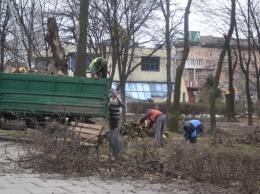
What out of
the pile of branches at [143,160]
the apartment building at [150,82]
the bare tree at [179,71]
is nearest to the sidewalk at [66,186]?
the pile of branches at [143,160]

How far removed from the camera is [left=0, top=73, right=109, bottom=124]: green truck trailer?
13734 mm

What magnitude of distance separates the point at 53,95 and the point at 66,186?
22.6ft

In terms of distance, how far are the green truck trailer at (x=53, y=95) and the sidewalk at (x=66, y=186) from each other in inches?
212

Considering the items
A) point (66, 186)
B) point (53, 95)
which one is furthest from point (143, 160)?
point (53, 95)

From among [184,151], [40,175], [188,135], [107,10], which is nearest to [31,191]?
[40,175]

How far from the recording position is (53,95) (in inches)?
548

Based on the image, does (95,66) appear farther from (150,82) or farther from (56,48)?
(150,82)

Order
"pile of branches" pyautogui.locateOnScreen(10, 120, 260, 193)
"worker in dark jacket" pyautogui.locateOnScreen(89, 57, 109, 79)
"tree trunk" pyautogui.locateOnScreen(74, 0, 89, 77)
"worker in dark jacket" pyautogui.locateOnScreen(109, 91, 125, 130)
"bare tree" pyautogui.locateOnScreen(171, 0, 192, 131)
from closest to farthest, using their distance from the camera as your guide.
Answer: "pile of branches" pyautogui.locateOnScreen(10, 120, 260, 193), "worker in dark jacket" pyautogui.locateOnScreen(109, 91, 125, 130), "worker in dark jacket" pyautogui.locateOnScreen(89, 57, 109, 79), "tree trunk" pyautogui.locateOnScreen(74, 0, 89, 77), "bare tree" pyautogui.locateOnScreen(171, 0, 192, 131)

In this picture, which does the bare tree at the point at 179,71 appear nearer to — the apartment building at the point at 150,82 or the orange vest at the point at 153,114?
the orange vest at the point at 153,114

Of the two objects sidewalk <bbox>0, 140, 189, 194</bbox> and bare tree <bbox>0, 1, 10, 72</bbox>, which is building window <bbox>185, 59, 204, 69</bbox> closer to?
Answer: bare tree <bbox>0, 1, 10, 72</bbox>

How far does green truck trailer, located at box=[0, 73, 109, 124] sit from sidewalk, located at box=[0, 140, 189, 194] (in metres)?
5.38

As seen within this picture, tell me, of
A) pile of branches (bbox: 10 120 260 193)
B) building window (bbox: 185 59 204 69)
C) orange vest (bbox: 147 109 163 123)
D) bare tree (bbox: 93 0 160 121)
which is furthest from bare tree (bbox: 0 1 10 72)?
building window (bbox: 185 59 204 69)

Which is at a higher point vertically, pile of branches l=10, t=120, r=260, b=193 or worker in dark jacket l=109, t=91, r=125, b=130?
worker in dark jacket l=109, t=91, r=125, b=130

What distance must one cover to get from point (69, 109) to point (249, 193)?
7943 millimetres
